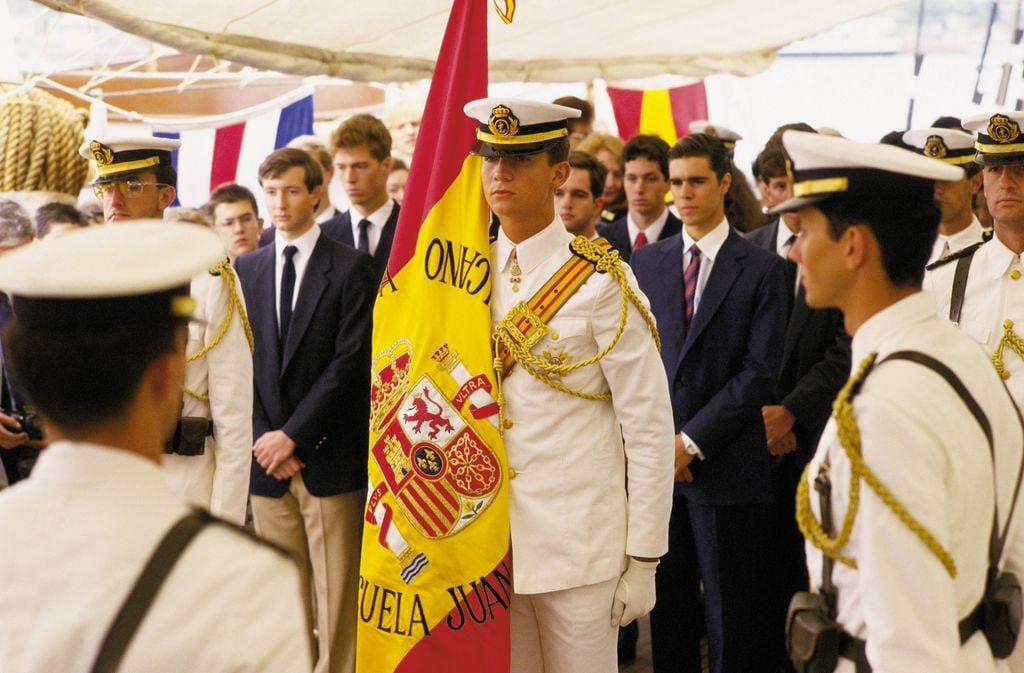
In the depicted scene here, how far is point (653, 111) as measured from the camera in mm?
7664

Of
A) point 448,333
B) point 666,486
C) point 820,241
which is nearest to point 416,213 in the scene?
point 448,333

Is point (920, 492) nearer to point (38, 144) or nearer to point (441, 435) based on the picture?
point (441, 435)

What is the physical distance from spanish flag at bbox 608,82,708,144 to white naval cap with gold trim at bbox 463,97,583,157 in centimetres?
456

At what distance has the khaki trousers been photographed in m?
4.30

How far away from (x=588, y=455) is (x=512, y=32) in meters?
2.43

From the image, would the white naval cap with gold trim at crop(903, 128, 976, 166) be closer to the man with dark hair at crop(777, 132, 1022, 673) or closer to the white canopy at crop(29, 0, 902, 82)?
the white canopy at crop(29, 0, 902, 82)

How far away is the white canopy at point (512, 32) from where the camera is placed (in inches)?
155

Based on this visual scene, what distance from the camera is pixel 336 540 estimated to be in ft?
14.2

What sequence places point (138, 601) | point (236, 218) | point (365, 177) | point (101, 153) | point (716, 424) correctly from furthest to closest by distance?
point (236, 218) < point (365, 177) < point (716, 424) < point (101, 153) < point (138, 601)

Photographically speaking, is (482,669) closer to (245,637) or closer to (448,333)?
(448,333)

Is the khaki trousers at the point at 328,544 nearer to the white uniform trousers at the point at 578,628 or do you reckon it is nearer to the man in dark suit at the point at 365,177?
the man in dark suit at the point at 365,177

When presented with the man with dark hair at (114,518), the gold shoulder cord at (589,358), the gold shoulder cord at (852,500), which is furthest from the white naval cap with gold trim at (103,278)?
the gold shoulder cord at (589,358)

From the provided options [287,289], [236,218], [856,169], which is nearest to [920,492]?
[856,169]

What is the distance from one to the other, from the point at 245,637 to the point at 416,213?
2123 mm
